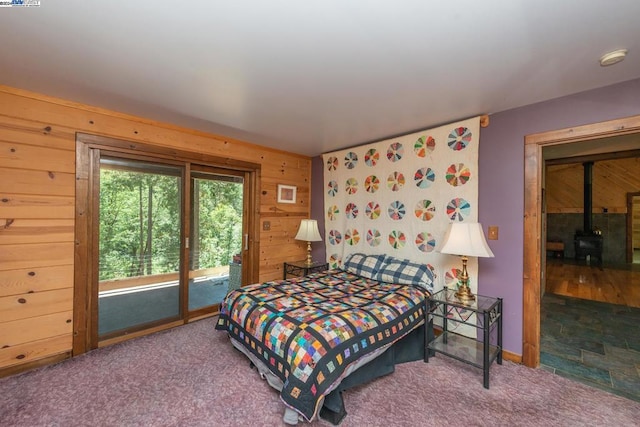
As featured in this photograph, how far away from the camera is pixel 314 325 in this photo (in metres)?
1.80

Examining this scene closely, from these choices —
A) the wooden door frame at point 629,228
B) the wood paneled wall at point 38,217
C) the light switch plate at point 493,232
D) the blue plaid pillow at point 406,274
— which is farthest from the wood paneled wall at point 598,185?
the wood paneled wall at point 38,217

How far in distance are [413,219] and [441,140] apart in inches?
35.7

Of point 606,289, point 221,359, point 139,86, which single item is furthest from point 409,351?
point 606,289

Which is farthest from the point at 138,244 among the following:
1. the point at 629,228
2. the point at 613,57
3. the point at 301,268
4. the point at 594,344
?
the point at 629,228

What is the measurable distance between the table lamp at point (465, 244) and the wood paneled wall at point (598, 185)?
24.5ft

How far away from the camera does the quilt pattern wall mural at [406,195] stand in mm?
2672

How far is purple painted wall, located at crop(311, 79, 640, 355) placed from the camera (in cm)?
222

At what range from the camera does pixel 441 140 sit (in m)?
2.79

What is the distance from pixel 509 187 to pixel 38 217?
13.6 ft

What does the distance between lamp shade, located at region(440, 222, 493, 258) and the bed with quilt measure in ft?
1.88

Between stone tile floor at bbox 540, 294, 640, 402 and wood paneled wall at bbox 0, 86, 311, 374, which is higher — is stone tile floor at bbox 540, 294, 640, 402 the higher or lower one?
the lower one

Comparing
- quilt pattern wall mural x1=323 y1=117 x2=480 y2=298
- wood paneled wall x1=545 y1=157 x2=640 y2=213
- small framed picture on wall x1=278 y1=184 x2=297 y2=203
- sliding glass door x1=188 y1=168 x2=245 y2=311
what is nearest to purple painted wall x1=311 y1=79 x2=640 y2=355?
quilt pattern wall mural x1=323 y1=117 x2=480 y2=298

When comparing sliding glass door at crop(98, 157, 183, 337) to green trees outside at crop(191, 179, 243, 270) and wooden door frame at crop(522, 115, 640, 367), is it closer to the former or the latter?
green trees outside at crop(191, 179, 243, 270)

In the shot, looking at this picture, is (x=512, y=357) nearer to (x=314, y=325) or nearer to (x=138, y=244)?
(x=314, y=325)
